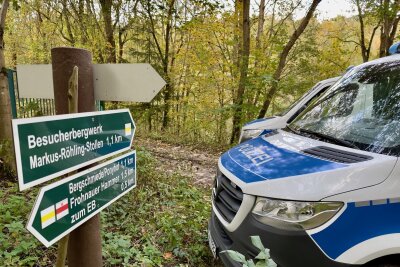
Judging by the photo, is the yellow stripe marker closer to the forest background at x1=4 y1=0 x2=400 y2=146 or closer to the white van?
the white van

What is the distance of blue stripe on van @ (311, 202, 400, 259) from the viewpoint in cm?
Answer: 205

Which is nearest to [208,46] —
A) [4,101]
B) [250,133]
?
[250,133]

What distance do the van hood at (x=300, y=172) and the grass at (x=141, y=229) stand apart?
1.18 meters

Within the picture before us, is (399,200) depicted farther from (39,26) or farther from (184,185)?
A: (39,26)

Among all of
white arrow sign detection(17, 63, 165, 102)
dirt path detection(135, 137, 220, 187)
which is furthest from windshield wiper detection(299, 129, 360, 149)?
dirt path detection(135, 137, 220, 187)

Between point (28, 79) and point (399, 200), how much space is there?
8.55ft

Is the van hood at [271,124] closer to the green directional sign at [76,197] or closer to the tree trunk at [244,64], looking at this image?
the green directional sign at [76,197]

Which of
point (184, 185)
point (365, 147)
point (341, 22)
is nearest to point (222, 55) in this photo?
point (341, 22)

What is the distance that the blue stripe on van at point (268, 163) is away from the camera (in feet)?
7.79

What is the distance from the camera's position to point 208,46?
46.0ft

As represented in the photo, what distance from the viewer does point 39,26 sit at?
17.5 metres

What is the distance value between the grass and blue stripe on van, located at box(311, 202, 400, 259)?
1.71 m

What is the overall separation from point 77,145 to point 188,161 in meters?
6.00

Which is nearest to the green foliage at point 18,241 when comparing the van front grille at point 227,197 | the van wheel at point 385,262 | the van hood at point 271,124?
the van front grille at point 227,197
